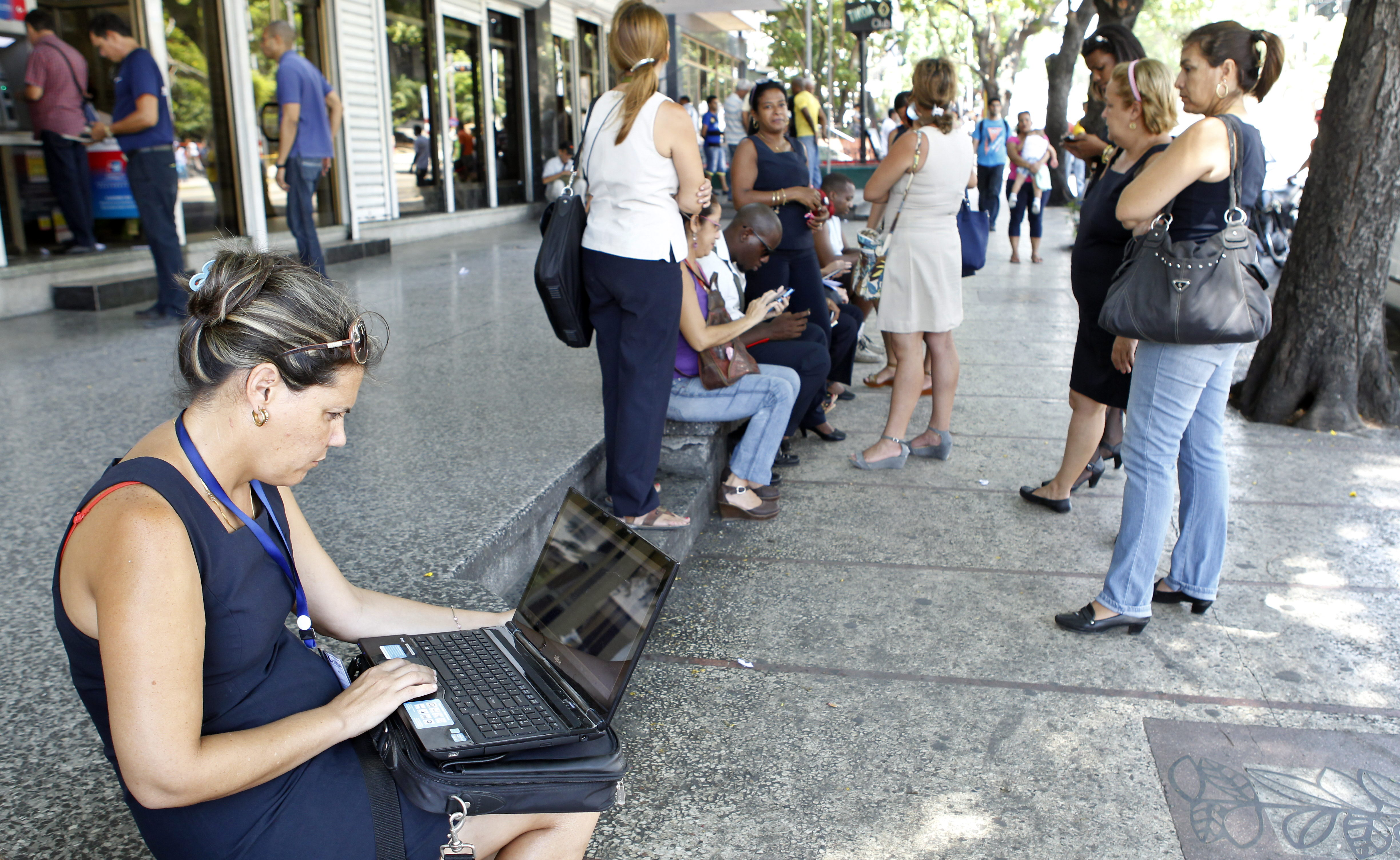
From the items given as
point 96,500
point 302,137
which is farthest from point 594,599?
point 302,137

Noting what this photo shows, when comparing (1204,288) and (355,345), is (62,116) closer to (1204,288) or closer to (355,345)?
(355,345)

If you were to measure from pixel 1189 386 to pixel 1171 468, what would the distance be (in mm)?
264

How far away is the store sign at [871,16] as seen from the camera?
46.6 feet

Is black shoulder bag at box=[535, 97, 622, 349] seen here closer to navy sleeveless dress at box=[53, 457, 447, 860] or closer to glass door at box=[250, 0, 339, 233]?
navy sleeveless dress at box=[53, 457, 447, 860]

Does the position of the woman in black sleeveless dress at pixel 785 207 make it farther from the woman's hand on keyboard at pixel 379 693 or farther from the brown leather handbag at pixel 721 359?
the woman's hand on keyboard at pixel 379 693

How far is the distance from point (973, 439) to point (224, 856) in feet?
15.1

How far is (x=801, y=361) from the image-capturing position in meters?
4.65

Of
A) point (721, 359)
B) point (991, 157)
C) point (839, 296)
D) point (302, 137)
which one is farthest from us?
point (991, 157)

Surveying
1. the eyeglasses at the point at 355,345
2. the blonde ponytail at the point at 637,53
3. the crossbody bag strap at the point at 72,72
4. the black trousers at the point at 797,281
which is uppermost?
the crossbody bag strap at the point at 72,72

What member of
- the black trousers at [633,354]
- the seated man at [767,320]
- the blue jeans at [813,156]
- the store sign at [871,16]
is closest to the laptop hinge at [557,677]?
the black trousers at [633,354]

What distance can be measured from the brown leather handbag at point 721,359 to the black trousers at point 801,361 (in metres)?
0.34

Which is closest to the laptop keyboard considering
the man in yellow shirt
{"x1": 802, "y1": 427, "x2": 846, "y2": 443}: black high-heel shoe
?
{"x1": 802, "y1": 427, "x2": 846, "y2": 443}: black high-heel shoe

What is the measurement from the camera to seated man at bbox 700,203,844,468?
4559 mm

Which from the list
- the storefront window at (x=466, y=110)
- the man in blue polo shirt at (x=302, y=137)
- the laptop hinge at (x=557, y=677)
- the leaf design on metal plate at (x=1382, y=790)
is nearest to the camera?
the laptop hinge at (x=557, y=677)
